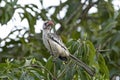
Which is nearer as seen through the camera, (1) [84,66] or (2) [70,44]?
→ (1) [84,66]

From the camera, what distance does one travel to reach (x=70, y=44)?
11.5ft

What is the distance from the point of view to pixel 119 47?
523 centimetres

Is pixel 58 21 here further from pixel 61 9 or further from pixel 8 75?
pixel 8 75

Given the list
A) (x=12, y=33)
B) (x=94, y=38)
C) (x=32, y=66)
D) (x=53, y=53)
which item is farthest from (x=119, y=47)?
(x=32, y=66)

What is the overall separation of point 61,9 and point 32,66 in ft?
7.96

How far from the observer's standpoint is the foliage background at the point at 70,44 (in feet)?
10.6

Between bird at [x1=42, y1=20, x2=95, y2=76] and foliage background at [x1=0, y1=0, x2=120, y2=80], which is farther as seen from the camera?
bird at [x1=42, y1=20, x2=95, y2=76]

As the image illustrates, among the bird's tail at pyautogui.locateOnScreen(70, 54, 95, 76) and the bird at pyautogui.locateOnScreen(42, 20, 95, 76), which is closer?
the bird's tail at pyautogui.locateOnScreen(70, 54, 95, 76)

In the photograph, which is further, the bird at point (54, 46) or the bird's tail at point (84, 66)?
the bird at point (54, 46)

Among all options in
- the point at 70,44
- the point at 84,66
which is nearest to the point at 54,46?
the point at 70,44

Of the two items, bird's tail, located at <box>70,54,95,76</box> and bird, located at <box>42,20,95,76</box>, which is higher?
bird, located at <box>42,20,95,76</box>

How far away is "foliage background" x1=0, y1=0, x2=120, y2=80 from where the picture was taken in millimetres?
3242

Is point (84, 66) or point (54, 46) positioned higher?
point (54, 46)

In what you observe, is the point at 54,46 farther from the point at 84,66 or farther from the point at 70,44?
the point at 84,66
